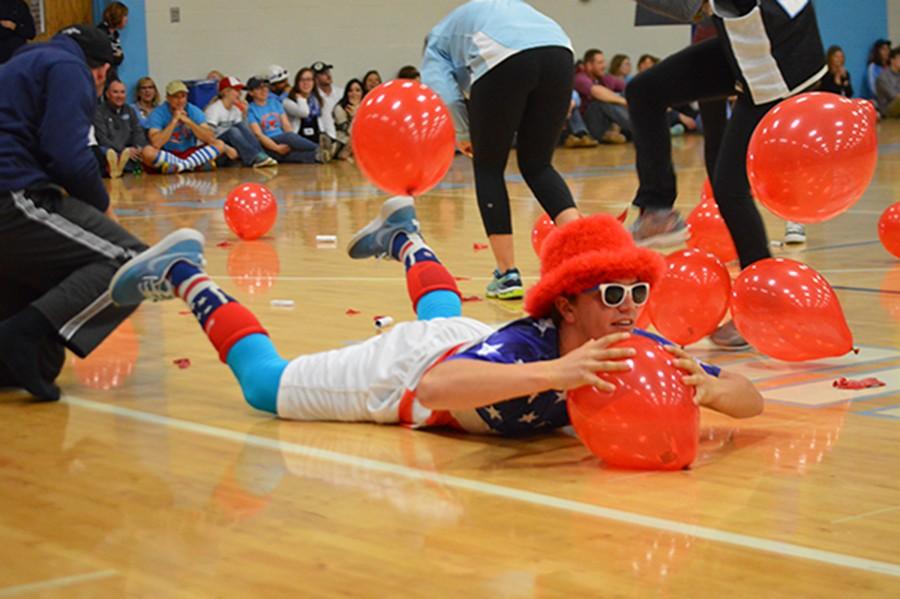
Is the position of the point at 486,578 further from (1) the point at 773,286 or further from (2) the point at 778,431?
(1) the point at 773,286

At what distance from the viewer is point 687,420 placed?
10.9ft

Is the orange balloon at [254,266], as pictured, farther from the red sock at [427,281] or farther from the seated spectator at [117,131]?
the seated spectator at [117,131]

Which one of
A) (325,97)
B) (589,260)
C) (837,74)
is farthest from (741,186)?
(837,74)

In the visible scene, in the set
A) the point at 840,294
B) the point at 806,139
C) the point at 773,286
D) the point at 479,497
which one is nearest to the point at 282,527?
the point at 479,497

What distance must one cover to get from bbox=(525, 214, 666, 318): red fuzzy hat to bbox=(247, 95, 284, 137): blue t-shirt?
14289 millimetres

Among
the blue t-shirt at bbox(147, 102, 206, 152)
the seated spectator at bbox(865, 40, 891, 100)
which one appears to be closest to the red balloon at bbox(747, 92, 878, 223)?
the blue t-shirt at bbox(147, 102, 206, 152)

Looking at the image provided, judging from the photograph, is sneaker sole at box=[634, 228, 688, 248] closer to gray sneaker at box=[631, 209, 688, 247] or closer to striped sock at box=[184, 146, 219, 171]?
gray sneaker at box=[631, 209, 688, 247]

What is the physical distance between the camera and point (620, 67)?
2064 cm

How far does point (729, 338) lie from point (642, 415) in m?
1.84

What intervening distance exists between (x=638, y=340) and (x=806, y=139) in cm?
168

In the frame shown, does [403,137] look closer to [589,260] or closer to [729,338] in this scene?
[729,338]

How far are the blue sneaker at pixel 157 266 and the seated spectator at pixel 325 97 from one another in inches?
540

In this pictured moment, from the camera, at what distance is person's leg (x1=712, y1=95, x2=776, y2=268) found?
4953 mm

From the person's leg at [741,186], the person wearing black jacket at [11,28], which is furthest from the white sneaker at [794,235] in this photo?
the person wearing black jacket at [11,28]
